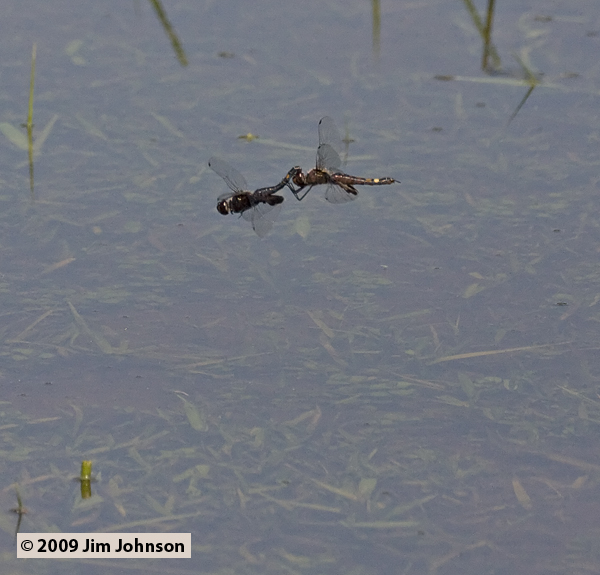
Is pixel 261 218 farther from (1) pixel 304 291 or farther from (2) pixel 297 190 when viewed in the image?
(1) pixel 304 291

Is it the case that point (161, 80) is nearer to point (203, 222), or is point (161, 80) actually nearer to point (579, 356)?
point (203, 222)

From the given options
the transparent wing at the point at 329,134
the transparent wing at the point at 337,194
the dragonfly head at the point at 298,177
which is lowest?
the transparent wing at the point at 337,194

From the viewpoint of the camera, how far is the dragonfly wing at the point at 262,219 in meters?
4.09

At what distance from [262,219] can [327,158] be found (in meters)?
0.40

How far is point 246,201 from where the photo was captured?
13.4 feet

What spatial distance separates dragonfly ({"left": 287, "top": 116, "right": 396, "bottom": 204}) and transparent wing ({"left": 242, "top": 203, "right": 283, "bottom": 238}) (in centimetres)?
26

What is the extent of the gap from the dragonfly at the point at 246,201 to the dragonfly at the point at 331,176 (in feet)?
0.52

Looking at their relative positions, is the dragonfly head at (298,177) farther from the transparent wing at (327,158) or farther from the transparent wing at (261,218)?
Answer: the transparent wing at (261,218)

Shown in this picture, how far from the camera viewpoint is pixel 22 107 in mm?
4961

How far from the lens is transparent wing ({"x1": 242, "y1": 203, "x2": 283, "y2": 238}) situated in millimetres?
4094

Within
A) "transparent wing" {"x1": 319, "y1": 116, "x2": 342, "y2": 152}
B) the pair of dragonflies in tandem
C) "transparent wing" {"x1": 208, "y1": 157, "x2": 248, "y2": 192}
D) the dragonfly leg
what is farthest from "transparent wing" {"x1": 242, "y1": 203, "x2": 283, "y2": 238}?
"transparent wing" {"x1": 319, "y1": 116, "x2": 342, "y2": 152}

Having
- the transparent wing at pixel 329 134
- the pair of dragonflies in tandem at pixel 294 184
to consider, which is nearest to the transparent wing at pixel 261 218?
the pair of dragonflies in tandem at pixel 294 184

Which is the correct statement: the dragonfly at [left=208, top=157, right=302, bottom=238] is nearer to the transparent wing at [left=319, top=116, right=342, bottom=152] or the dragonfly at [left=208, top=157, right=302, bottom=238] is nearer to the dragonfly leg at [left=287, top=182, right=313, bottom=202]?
the dragonfly leg at [left=287, top=182, right=313, bottom=202]

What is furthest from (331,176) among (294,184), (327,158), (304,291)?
(304,291)
